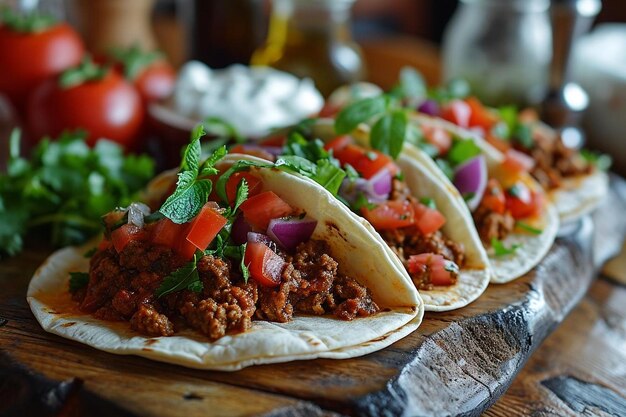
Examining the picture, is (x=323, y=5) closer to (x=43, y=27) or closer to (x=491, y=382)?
(x=43, y=27)

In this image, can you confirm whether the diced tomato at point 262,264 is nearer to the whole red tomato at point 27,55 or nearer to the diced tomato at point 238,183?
the diced tomato at point 238,183

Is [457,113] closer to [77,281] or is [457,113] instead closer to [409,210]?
[409,210]

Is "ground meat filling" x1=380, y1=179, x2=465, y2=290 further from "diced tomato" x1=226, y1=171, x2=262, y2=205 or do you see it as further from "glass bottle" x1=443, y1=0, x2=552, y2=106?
"glass bottle" x1=443, y1=0, x2=552, y2=106

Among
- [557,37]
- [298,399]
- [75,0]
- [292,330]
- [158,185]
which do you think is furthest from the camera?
[75,0]

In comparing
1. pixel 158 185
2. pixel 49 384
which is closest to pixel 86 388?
pixel 49 384

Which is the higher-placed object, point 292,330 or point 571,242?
point 292,330

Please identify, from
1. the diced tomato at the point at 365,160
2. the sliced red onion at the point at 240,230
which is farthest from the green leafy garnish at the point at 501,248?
the sliced red onion at the point at 240,230

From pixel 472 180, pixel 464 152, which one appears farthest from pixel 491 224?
pixel 464 152

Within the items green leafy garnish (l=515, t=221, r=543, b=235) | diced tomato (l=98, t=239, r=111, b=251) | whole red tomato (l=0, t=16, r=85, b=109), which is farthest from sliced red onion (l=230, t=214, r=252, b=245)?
whole red tomato (l=0, t=16, r=85, b=109)
